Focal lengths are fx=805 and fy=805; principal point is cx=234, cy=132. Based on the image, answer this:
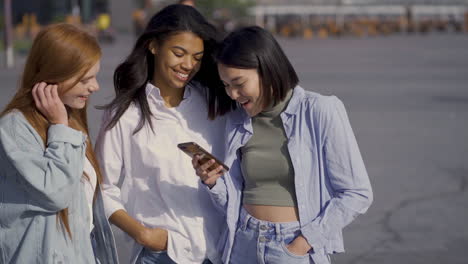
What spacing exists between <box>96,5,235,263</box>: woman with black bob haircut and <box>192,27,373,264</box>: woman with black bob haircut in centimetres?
15

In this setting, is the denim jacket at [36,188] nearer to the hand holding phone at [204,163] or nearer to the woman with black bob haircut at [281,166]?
the hand holding phone at [204,163]

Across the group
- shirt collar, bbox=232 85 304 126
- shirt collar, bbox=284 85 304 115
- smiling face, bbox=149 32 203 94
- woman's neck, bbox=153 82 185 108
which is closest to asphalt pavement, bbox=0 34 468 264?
woman's neck, bbox=153 82 185 108

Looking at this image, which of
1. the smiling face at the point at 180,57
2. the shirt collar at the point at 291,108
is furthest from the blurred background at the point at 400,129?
the shirt collar at the point at 291,108

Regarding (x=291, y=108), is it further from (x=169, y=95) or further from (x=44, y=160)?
(x=44, y=160)

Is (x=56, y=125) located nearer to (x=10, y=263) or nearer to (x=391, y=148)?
(x=10, y=263)

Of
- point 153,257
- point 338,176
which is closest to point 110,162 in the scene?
point 153,257

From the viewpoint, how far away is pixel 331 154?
9.91 feet

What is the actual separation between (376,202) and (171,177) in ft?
15.1

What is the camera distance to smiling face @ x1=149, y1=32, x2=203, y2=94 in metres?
3.23

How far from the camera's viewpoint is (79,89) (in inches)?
110

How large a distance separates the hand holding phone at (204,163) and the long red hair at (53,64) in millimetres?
472

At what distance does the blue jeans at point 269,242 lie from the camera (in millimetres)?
3014

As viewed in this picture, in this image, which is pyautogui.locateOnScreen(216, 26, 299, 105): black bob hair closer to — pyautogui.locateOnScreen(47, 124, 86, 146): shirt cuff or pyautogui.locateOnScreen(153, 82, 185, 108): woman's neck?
pyautogui.locateOnScreen(153, 82, 185, 108): woman's neck

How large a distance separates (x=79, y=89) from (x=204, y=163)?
53 centimetres
